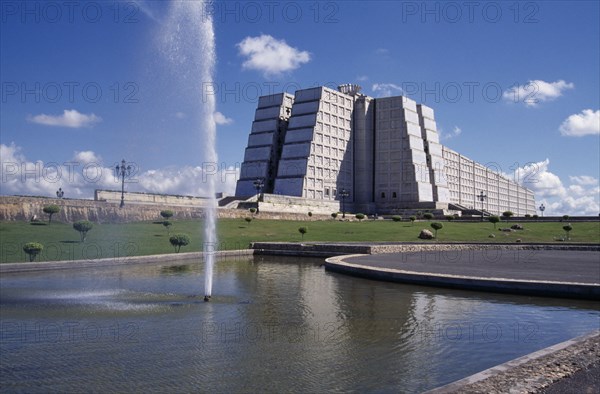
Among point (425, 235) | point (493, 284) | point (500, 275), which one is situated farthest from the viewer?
point (425, 235)

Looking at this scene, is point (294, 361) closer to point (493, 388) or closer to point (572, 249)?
point (493, 388)

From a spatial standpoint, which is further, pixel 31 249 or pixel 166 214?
pixel 166 214

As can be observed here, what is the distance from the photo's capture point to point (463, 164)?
12381 cm

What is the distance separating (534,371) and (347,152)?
92913 mm

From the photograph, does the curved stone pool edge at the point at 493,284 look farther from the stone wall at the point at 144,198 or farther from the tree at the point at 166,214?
the stone wall at the point at 144,198

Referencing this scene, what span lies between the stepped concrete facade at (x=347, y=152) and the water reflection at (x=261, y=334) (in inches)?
2852

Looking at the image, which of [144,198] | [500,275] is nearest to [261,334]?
[500,275]

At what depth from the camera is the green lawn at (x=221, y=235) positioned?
1148 inches

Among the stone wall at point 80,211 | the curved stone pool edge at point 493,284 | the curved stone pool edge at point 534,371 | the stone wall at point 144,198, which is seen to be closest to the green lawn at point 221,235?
the stone wall at point 80,211

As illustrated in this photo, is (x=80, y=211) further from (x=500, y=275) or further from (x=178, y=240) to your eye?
(x=500, y=275)

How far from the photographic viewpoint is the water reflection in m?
8.11

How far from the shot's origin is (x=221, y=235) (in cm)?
4116

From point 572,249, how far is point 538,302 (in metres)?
24.5

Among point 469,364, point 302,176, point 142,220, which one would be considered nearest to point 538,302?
point 469,364
